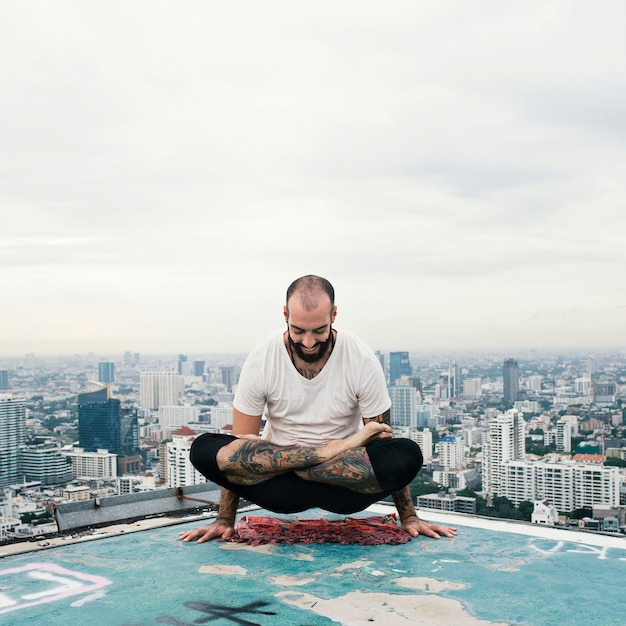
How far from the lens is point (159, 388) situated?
3116cm

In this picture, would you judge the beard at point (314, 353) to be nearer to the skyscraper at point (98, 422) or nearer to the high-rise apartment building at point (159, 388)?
the skyscraper at point (98, 422)

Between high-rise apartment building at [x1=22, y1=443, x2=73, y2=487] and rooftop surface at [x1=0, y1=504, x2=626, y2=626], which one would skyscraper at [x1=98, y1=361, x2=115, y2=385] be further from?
rooftop surface at [x1=0, y1=504, x2=626, y2=626]

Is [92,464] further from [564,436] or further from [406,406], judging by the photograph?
[564,436]

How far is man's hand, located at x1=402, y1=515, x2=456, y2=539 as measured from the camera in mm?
3477

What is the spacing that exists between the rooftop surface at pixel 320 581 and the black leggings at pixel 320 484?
0.70ft

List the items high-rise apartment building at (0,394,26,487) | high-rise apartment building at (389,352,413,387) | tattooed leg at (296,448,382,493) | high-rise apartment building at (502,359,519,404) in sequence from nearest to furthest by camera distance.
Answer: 1. tattooed leg at (296,448,382,493)
2. high-rise apartment building at (0,394,26,487)
3. high-rise apartment building at (389,352,413,387)
4. high-rise apartment building at (502,359,519,404)

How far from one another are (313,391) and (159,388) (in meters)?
28.8

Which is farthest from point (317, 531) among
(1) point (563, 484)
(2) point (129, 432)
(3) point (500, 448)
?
(2) point (129, 432)

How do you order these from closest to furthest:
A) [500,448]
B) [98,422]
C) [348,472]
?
[348,472], [500,448], [98,422]

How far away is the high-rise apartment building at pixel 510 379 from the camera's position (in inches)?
1127

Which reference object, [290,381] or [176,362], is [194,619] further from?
[176,362]

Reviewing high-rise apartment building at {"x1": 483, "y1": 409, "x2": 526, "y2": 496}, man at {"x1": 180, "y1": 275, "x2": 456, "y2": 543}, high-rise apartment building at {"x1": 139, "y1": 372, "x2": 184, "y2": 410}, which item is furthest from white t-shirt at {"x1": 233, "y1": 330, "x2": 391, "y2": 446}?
high-rise apartment building at {"x1": 139, "y1": 372, "x2": 184, "y2": 410}

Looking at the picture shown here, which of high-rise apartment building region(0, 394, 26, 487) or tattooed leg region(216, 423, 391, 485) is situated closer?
tattooed leg region(216, 423, 391, 485)

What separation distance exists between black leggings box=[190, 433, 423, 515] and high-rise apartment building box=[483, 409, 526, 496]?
14.6 metres
